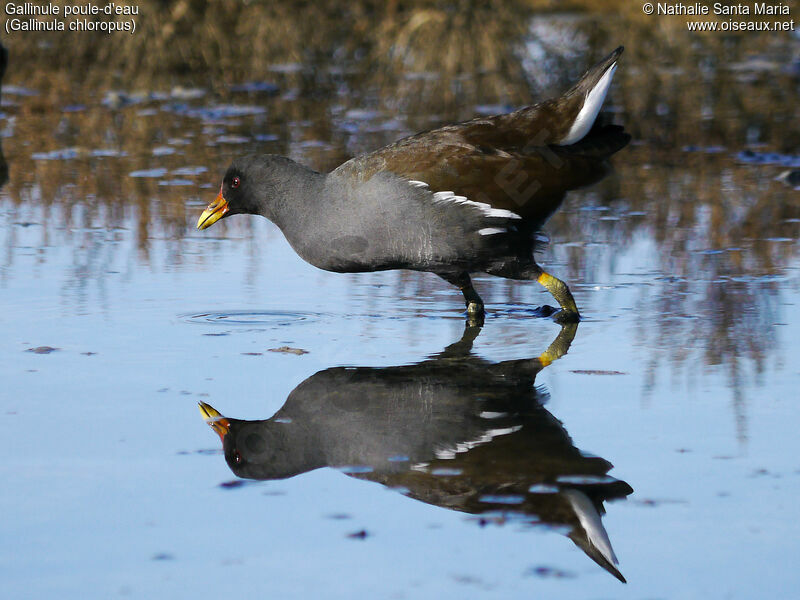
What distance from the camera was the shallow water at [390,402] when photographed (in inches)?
133

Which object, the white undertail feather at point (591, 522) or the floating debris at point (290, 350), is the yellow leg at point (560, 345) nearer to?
the floating debris at point (290, 350)

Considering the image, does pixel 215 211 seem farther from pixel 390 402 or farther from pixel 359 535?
pixel 359 535

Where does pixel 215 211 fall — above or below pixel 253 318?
above

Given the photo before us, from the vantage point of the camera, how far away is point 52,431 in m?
4.38

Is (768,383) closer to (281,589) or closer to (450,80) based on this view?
(281,589)

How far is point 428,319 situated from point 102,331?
4.64 ft

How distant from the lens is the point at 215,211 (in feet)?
20.7

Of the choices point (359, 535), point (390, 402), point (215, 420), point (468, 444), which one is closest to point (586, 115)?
point (390, 402)

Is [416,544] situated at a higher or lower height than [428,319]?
lower

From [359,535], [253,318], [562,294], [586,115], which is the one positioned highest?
[586,115]

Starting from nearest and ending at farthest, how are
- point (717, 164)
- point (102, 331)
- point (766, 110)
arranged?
point (102, 331) < point (717, 164) < point (766, 110)

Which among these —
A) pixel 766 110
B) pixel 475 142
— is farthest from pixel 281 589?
pixel 766 110

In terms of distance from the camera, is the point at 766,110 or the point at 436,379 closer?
the point at 436,379

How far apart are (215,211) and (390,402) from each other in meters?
2.02
